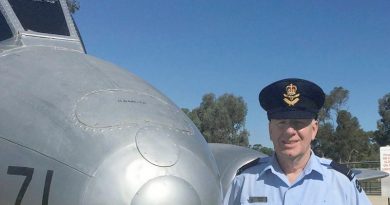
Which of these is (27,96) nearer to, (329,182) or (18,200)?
(18,200)

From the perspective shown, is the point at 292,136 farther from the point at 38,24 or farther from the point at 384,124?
the point at 384,124

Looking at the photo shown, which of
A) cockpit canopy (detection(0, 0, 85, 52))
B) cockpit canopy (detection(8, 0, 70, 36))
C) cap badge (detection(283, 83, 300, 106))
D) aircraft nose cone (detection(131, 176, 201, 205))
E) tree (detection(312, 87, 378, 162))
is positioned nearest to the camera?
cap badge (detection(283, 83, 300, 106))

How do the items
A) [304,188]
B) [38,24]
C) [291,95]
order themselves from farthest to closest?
1. [38,24]
2. [291,95]
3. [304,188]

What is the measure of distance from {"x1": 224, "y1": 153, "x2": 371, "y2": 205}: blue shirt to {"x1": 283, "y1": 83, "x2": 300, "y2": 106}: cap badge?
332 mm

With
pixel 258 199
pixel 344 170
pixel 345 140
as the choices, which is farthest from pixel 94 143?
pixel 345 140

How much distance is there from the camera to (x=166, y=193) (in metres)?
4.54

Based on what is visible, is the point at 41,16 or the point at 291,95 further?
the point at 41,16

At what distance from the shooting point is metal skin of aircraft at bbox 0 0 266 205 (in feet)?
15.0

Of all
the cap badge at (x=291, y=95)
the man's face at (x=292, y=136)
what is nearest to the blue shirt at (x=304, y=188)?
the man's face at (x=292, y=136)

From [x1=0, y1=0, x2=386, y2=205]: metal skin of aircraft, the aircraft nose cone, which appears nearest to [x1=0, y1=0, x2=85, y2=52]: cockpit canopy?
[x1=0, y1=0, x2=386, y2=205]: metal skin of aircraft

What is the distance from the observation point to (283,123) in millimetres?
3406

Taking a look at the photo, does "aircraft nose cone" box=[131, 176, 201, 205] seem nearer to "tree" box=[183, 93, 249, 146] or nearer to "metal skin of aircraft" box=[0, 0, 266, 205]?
"metal skin of aircraft" box=[0, 0, 266, 205]

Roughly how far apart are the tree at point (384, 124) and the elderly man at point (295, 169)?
187ft

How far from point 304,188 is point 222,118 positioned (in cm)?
6088
